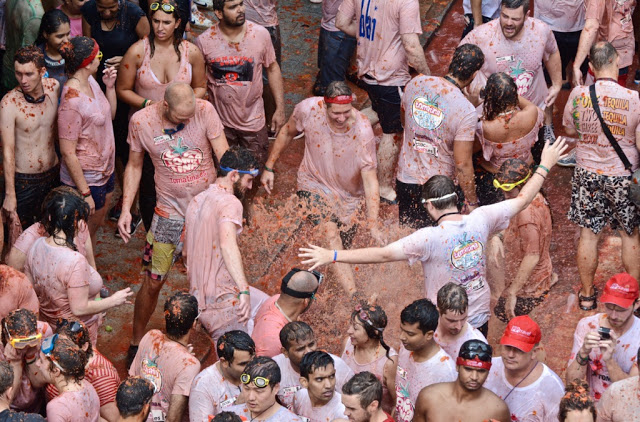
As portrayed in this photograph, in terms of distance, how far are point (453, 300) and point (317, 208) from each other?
212 cm

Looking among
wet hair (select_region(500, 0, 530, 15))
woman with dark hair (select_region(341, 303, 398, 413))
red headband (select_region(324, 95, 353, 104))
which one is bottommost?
woman with dark hair (select_region(341, 303, 398, 413))

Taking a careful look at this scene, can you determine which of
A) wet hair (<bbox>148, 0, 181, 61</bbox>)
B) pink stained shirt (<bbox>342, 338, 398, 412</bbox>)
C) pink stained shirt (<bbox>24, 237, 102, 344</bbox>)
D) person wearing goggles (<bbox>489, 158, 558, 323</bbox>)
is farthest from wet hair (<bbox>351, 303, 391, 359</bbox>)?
wet hair (<bbox>148, 0, 181, 61</bbox>)

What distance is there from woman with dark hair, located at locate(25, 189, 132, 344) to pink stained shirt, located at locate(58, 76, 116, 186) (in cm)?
103

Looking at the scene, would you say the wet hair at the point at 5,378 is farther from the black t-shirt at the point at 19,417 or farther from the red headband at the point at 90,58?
the red headband at the point at 90,58

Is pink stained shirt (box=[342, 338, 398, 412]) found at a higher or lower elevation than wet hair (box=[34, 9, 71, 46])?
lower

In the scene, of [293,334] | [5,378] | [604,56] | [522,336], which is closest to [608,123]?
[604,56]

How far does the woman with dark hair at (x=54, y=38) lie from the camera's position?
7.82m

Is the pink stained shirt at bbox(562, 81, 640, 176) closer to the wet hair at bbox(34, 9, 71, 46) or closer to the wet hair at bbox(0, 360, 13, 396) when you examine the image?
the wet hair at bbox(34, 9, 71, 46)

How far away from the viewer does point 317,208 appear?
8.07 m

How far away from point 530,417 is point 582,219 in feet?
8.12

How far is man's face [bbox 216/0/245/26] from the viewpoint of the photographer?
27.3 feet

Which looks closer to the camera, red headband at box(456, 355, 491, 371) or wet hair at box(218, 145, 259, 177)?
red headband at box(456, 355, 491, 371)

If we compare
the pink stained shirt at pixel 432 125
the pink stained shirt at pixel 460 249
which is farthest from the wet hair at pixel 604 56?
the pink stained shirt at pixel 460 249

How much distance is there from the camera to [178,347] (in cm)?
638
